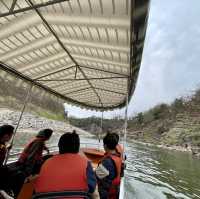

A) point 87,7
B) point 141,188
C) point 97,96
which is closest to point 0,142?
point 87,7

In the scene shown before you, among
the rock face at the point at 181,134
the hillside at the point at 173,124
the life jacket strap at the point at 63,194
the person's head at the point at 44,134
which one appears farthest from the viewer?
the hillside at the point at 173,124

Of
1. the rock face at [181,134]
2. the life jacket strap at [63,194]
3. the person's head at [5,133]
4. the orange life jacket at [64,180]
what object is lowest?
the life jacket strap at [63,194]

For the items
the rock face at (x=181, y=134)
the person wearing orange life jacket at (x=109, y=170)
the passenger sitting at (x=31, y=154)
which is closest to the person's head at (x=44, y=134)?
the passenger sitting at (x=31, y=154)

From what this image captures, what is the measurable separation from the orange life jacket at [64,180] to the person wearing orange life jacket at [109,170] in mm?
875

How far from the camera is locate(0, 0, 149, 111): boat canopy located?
3.75 m

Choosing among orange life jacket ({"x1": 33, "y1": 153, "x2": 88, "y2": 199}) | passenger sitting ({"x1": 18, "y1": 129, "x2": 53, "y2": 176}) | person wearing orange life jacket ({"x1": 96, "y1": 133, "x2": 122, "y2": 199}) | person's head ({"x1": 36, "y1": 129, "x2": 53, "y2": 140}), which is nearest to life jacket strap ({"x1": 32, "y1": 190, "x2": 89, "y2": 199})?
orange life jacket ({"x1": 33, "y1": 153, "x2": 88, "y2": 199})

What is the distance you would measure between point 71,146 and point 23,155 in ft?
8.65

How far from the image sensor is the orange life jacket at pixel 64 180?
6.64 feet

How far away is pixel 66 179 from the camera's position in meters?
2.04

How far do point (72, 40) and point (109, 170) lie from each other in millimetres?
3344

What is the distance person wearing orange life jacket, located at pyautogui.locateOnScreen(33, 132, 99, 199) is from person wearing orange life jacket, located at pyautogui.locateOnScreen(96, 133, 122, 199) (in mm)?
760

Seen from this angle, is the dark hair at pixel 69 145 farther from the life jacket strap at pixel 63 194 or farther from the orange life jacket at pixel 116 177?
the orange life jacket at pixel 116 177

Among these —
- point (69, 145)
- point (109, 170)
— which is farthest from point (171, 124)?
point (69, 145)

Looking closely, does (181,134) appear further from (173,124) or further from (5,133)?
(5,133)
